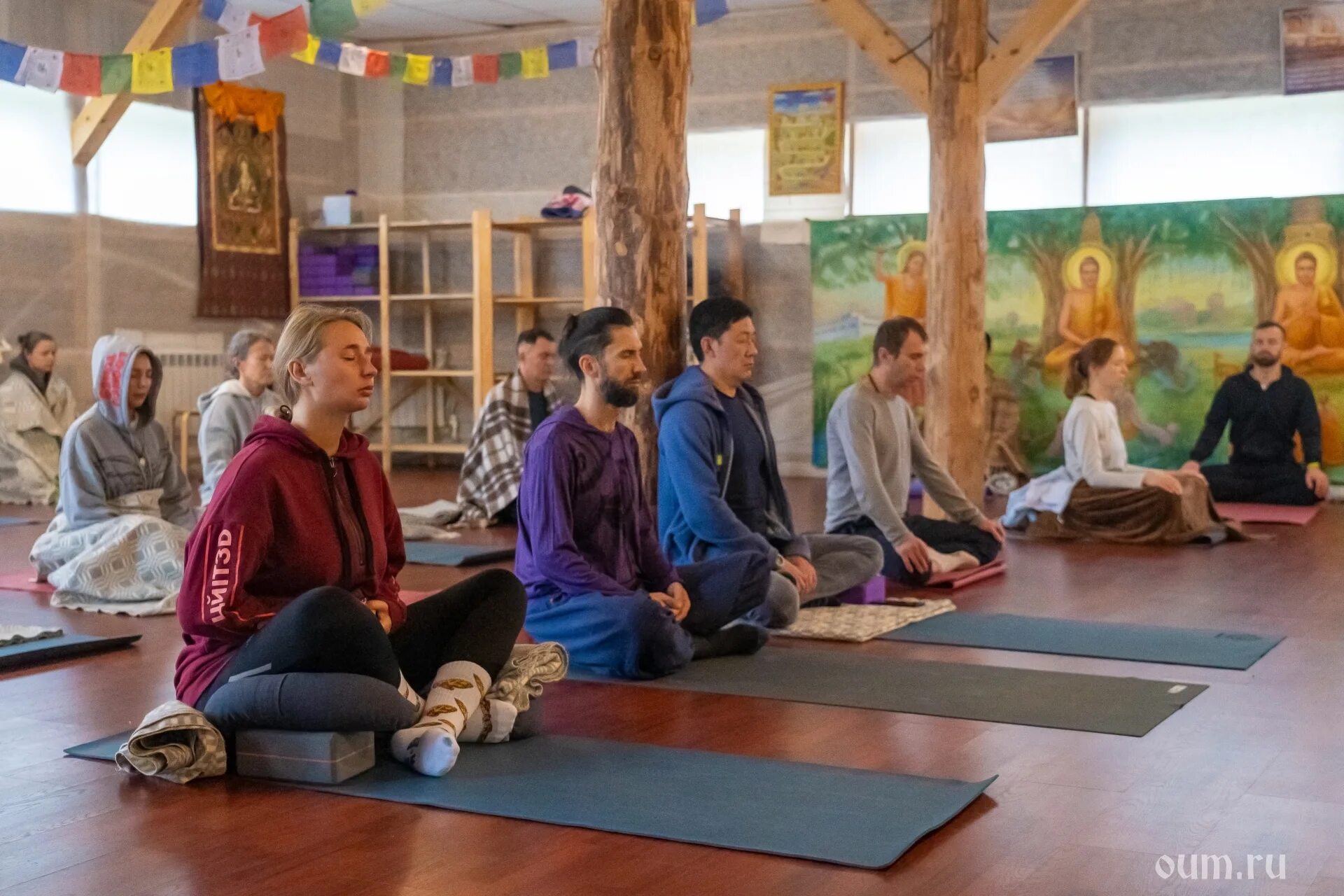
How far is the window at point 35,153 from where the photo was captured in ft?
30.8

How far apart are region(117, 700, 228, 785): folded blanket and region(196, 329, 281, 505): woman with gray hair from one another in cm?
274

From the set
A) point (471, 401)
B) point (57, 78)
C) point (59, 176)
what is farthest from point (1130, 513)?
point (59, 176)

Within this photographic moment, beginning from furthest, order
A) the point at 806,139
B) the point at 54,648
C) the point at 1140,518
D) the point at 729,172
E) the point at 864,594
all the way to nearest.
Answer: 1. the point at 729,172
2. the point at 806,139
3. the point at 1140,518
4. the point at 864,594
5. the point at 54,648

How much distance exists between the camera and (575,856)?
2.56m

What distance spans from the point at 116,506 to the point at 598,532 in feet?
7.74

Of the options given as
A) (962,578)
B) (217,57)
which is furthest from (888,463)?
(217,57)

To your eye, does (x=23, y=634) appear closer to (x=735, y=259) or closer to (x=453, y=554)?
(x=453, y=554)

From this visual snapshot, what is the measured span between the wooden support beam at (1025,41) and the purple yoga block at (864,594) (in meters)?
3.14

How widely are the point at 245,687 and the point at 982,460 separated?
508 cm

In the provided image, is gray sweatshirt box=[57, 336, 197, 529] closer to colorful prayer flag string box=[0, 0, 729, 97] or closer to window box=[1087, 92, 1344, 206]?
colorful prayer flag string box=[0, 0, 729, 97]

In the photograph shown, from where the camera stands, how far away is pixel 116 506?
550 cm

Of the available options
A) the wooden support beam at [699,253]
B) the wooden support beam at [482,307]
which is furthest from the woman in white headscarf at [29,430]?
the wooden support beam at [699,253]

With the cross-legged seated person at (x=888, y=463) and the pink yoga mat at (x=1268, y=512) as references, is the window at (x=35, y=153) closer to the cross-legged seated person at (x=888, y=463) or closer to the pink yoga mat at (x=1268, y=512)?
the cross-legged seated person at (x=888, y=463)

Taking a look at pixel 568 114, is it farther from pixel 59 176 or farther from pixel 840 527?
pixel 840 527
